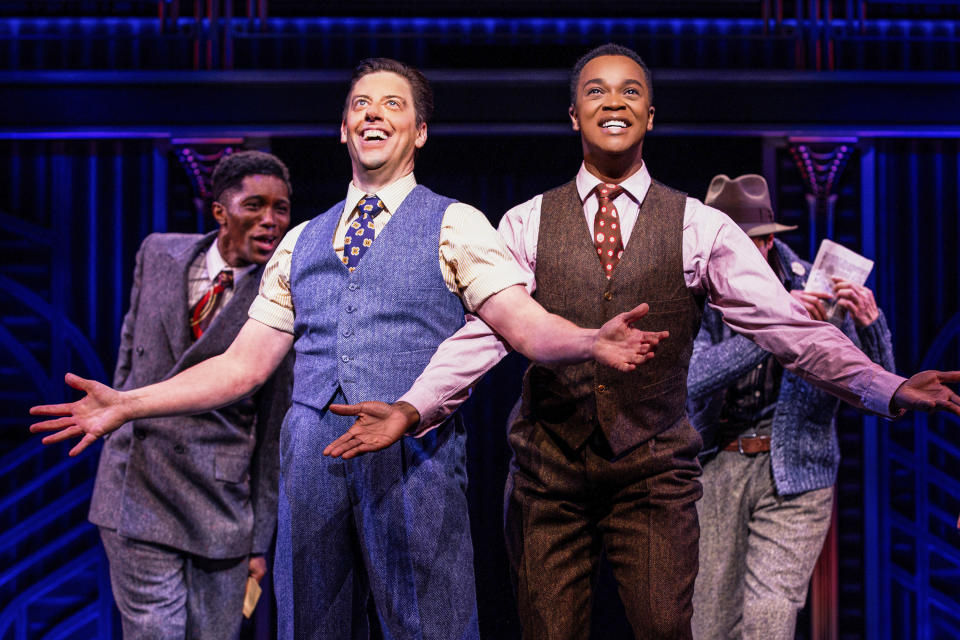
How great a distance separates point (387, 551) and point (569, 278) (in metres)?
0.69

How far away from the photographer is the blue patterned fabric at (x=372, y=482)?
1.83 meters

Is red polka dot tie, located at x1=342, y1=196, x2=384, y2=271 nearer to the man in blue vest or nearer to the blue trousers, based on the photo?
the man in blue vest

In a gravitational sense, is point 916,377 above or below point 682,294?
below

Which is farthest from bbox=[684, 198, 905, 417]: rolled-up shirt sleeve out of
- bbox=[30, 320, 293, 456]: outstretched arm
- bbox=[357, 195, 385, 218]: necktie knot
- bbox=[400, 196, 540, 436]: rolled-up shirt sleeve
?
bbox=[30, 320, 293, 456]: outstretched arm

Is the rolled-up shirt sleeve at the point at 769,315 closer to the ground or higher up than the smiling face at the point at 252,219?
closer to the ground

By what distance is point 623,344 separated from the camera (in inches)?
62.4

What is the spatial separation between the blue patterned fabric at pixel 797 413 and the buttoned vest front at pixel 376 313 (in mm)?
1010

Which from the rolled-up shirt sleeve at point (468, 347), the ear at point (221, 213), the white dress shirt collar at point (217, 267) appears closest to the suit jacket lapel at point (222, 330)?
the white dress shirt collar at point (217, 267)

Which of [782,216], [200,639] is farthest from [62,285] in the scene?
[782,216]

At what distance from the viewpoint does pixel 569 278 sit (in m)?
1.95

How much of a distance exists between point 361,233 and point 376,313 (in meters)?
0.22

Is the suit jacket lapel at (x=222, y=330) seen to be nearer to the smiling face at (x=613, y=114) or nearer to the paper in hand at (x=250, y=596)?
the paper in hand at (x=250, y=596)

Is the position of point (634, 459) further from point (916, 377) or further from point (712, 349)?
point (712, 349)

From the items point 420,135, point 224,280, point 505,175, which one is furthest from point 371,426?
point 505,175
